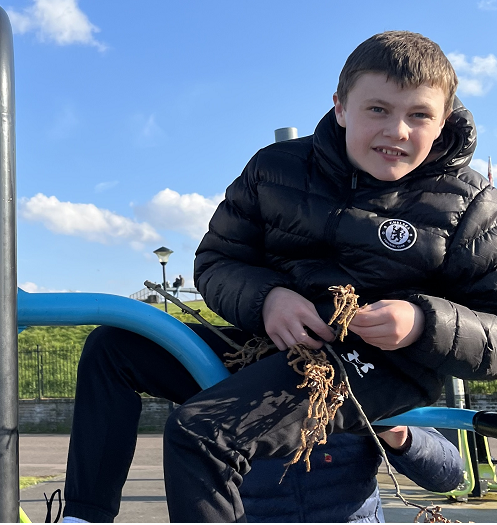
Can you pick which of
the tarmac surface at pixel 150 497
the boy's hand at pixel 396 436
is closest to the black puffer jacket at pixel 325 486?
the boy's hand at pixel 396 436

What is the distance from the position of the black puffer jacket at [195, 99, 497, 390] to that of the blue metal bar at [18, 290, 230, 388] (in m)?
0.10

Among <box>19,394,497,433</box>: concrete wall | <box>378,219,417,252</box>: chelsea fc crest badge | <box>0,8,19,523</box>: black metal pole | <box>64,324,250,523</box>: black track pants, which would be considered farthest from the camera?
<box>19,394,497,433</box>: concrete wall

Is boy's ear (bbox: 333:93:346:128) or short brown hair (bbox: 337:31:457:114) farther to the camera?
boy's ear (bbox: 333:93:346:128)

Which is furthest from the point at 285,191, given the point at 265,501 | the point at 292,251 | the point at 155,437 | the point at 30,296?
the point at 155,437

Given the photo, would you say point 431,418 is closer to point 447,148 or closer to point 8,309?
point 447,148

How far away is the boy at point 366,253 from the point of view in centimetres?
101

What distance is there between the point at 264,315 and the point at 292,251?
170mm

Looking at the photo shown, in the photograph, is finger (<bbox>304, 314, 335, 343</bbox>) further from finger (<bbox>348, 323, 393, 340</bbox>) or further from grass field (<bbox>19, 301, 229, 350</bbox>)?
grass field (<bbox>19, 301, 229, 350</bbox>)

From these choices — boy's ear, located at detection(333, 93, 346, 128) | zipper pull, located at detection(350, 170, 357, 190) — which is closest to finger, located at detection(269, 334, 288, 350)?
zipper pull, located at detection(350, 170, 357, 190)

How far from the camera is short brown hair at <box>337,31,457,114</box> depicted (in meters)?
1.11

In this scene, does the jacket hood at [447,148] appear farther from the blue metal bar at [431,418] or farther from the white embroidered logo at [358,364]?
the blue metal bar at [431,418]

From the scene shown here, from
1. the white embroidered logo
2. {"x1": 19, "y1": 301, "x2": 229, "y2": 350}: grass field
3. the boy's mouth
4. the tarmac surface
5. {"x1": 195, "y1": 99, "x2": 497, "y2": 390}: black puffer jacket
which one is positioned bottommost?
the tarmac surface

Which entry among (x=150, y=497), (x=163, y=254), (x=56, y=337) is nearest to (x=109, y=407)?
(x=150, y=497)

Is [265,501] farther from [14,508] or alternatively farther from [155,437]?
[155,437]
